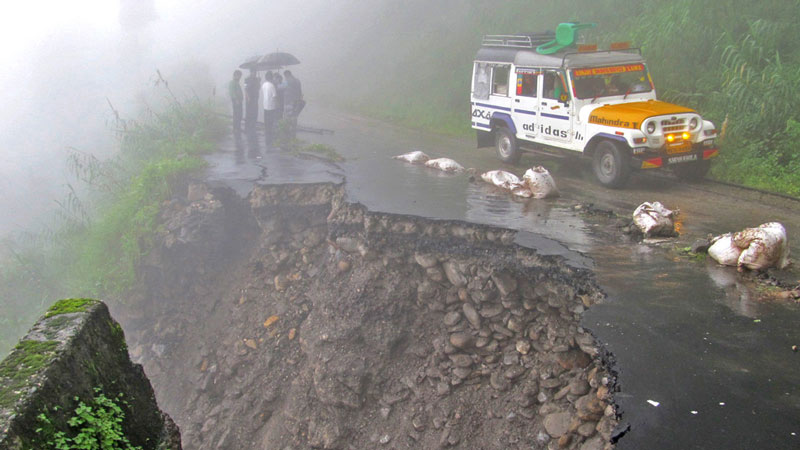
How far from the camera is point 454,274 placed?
6477mm

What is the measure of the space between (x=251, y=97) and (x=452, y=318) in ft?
34.2

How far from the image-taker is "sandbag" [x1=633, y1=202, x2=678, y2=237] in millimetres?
6637

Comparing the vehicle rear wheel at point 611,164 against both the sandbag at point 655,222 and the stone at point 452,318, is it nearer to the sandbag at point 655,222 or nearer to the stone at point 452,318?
the sandbag at point 655,222

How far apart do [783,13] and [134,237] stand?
13.4 metres

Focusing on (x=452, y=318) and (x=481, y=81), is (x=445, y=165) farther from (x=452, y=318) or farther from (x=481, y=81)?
(x=452, y=318)

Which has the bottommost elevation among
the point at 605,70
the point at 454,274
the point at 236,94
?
the point at 454,274

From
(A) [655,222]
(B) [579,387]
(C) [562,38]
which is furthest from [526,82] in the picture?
(B) [579,387]

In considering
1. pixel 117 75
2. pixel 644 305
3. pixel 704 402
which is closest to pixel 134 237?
pixel 644 305

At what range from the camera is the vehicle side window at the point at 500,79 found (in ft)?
35.9

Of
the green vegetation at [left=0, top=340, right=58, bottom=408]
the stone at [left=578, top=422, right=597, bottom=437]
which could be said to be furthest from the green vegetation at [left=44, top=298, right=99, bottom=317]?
the stone at [left=578, top=422, right=597, bottom=437]

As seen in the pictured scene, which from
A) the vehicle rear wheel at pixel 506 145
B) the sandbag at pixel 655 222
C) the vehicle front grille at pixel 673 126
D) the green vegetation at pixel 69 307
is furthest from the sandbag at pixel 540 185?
the green vegetation at pixel 69 307

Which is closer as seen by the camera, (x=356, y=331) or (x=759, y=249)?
(x=759, y=249)

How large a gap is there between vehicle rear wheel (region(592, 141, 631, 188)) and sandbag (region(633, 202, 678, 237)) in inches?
84.4

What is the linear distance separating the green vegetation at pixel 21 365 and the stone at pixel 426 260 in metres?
4.63
